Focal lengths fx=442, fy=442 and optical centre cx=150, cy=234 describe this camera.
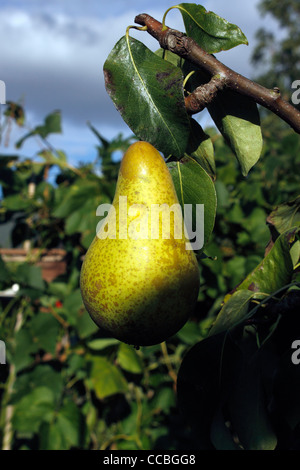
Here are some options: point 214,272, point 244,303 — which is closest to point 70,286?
point 214,272

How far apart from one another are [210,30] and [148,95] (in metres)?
0.15

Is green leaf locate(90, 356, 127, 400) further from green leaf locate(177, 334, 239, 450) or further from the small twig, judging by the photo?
the small twig

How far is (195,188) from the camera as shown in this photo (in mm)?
674

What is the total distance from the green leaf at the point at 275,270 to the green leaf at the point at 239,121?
136 mm

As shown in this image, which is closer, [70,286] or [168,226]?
[168,226]

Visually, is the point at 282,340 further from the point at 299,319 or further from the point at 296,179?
the point at 296,179

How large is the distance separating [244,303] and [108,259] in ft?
0.81

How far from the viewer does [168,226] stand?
0.63 m

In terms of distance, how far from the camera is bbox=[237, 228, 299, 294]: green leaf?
28.1 inches

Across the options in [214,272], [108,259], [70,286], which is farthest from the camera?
[70,286]

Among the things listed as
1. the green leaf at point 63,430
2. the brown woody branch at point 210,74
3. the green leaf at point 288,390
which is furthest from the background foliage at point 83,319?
the brown woody branch at point 210,74
